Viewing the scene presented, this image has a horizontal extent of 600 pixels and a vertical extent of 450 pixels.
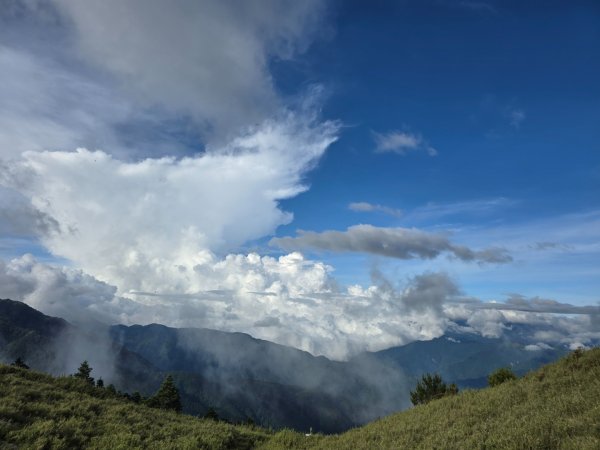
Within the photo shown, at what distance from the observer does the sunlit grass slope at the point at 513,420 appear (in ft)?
35.7

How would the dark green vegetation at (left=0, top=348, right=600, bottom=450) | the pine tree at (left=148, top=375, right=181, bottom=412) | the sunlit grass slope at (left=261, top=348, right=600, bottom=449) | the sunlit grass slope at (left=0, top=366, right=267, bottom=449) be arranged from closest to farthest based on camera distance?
1. the sunlit grass slope at (left=261, top=348, right=600, bottom=449)
2. the dark green vegetation at (left=0, top=348, right=600, bottom=450)
3. the sunlit grass slope at (left=0, top=366, right=267, bottom=449)
4. the pine tree at (left=148, top=375, right=181, bottom=412)

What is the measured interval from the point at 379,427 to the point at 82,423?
1416 cm

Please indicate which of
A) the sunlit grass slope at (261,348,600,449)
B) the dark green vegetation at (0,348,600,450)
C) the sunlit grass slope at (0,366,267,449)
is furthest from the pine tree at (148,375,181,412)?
the sunlit grass slope at (261,348,600,449)

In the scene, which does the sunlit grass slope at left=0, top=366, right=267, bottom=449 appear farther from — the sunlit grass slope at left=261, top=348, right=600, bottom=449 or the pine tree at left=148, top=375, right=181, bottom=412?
the pine tree at left=148, top=375, right=181, bottom=412

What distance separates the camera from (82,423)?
16578 millimetres

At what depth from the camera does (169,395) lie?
240ft

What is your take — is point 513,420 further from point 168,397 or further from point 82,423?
point 168,397

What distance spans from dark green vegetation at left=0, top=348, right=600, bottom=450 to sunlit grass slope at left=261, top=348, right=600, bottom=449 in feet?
0.11

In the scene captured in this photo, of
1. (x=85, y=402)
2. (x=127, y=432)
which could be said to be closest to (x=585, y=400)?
(x=127, y=432)

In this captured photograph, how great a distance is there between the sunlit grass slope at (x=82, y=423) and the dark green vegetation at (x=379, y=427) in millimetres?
39

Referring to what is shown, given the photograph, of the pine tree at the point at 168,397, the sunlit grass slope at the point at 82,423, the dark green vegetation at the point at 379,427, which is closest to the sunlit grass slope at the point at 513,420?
the dark green vegetation at the point at 379,427

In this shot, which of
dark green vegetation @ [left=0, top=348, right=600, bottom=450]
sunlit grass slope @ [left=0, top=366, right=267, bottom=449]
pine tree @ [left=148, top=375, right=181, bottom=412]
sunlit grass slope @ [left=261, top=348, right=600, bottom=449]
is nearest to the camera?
sunlit grass slope @ [left=261, top=348, right=600, bottom=449]

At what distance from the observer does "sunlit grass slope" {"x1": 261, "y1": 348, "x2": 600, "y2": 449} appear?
10875mm

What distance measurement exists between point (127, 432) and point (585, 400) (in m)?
18.6
